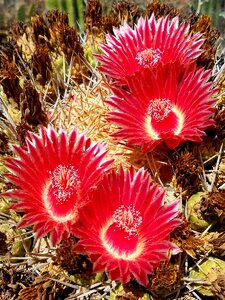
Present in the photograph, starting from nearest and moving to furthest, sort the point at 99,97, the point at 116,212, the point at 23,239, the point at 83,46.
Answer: the point at 116,212 → the point at 23,239 → the point at 99,97 → the point at 83,46

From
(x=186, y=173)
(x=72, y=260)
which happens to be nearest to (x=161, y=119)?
(x=186, y=173)

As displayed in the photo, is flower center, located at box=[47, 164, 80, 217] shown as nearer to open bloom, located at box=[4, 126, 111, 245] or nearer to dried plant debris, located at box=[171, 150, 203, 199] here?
open bloom, located at box=[4, 126, 111, 245]

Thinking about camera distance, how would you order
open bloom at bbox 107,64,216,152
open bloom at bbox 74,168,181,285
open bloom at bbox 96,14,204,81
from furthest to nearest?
open bloom at bbox 96,14,204,81 → open bloom at bbox 107,64,216,152 → open bloom at bbox 74,168,181,285

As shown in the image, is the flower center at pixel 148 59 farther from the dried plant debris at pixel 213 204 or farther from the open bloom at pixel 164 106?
the dried plant debris at pixel 213 204

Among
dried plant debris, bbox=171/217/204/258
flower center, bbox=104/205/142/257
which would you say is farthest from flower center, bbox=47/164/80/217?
dried plant debris, bbox=171/217/204/258

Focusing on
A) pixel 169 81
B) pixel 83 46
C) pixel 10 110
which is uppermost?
pixel 83 46

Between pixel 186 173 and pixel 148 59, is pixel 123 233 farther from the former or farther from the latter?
pixel 148 59

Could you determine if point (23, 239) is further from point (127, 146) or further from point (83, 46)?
point (83, 46)

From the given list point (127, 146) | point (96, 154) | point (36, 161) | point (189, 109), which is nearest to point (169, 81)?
point (189, 109)
